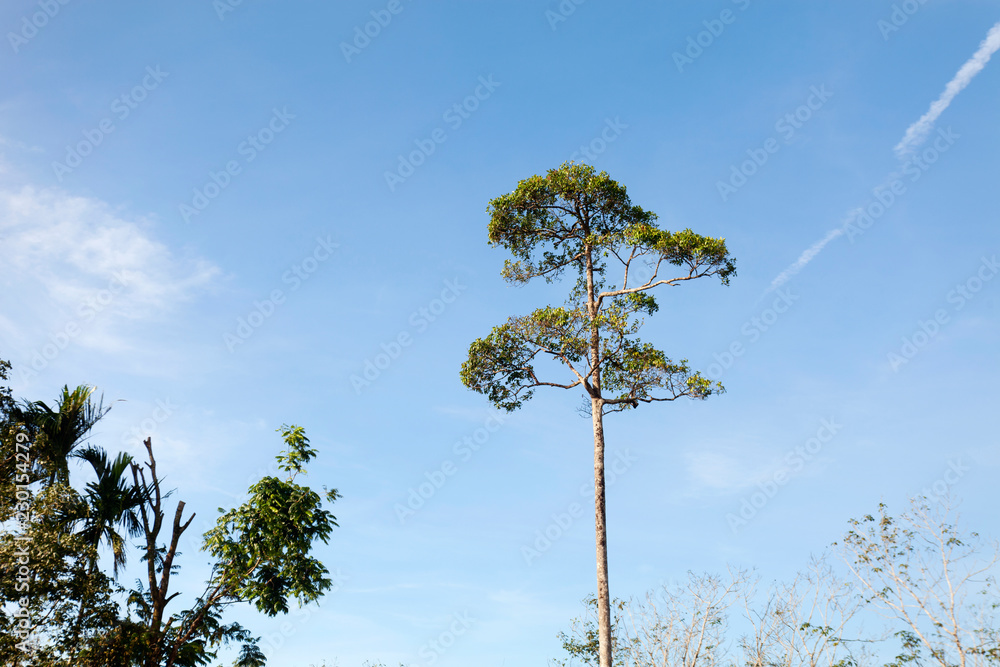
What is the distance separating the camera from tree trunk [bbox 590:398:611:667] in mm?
12852

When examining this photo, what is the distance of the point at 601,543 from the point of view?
44.7ft

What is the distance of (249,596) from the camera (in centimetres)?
1401

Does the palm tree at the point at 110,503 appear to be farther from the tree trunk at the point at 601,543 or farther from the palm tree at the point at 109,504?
the tree trunk at the point at 601,543

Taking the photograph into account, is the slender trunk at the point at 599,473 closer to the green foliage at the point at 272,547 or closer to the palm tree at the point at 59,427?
the green foliage at the point at 272,547

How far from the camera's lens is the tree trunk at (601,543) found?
12852mm

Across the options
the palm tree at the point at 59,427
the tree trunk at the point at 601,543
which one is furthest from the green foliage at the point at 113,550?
Answer: the tree trunk at the point at 601,543

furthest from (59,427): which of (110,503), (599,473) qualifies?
(599,473)

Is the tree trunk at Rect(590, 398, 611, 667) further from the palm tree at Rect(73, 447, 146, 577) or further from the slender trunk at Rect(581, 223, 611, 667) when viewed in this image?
the palm tree at Rect(73, 447, 146, 577)

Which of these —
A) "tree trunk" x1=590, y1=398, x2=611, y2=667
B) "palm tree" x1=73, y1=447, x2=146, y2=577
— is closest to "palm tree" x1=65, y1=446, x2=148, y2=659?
"palm tree" x1=73, y1=447, x2=146, y2=577

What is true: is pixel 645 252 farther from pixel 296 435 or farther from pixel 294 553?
pixel 294 553

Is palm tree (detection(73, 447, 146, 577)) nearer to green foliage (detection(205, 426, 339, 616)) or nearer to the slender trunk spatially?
green foliage (detection(205, 426, 339, 616))

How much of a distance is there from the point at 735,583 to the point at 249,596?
11.1 m

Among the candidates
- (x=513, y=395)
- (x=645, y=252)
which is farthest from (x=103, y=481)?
(x=645, y=252)

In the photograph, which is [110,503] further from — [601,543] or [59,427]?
[601,543]
